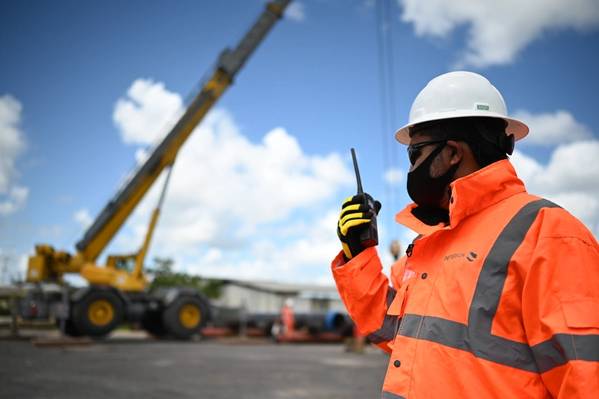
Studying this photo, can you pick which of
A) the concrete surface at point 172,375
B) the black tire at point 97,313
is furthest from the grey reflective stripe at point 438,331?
the black tire at point 97,313

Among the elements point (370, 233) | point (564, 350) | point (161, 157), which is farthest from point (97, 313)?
point (564, 350)

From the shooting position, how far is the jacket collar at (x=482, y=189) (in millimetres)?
1851

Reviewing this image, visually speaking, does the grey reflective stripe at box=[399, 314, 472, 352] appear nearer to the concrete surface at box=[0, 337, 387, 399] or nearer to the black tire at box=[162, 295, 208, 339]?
the concrete surface at box=[0, 337, 387, 399]

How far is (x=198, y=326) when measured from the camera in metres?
16.6

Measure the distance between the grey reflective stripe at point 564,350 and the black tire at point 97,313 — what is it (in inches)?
578

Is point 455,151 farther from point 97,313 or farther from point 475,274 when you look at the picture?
point 97,313

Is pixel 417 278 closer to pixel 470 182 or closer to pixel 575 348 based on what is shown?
pixel 470 182

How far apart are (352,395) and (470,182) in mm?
5882

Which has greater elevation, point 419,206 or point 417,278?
point 419,206

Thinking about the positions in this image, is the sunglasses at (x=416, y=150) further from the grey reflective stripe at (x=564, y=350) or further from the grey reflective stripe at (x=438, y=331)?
the grey reflective stripe at (x=564, y=350)

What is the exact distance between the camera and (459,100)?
82.7 inches

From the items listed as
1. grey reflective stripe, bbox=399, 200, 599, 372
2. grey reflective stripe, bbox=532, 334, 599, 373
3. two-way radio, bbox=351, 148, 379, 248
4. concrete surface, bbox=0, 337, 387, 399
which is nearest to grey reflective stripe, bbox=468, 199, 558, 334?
grey reflective stripe, bbox=399, 200, 599, 372

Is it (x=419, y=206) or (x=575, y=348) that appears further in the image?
(x=419, y=206)

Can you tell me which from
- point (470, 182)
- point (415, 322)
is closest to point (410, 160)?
point (470, 182)
